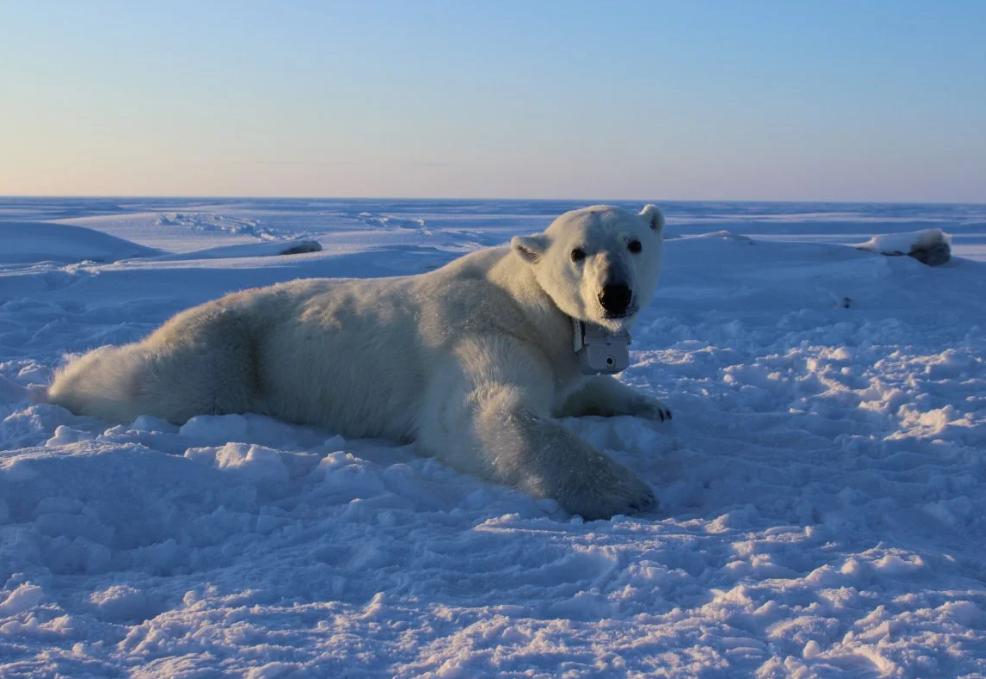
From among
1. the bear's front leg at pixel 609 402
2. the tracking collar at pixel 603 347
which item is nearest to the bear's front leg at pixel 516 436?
the tracking collar at pixel 603 347

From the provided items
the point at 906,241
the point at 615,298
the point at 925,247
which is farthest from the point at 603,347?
the point at 906,241

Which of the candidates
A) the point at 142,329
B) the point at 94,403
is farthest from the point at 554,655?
the point at 142,329

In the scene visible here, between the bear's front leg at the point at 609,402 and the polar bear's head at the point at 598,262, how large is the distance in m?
0.62

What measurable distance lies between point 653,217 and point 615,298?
72cm

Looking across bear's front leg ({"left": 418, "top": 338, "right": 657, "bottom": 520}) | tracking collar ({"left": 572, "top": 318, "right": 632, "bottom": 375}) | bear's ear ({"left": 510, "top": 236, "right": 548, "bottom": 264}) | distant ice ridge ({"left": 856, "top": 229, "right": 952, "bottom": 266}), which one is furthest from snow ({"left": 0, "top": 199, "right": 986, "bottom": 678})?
distant ice ridge ({"left": 856, "top": 229, "right": 952, "bottom": 266})

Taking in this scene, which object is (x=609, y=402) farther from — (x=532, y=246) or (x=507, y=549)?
(x=507, y=549)

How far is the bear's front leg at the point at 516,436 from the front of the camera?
2525mm

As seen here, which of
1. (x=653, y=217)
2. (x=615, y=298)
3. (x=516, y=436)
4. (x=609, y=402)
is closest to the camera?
(x=516, y=436)

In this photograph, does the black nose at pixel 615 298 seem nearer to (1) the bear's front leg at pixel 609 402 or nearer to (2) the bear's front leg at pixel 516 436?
(2) the bear's front leg at pixel 516 436

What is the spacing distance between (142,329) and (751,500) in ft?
14.1

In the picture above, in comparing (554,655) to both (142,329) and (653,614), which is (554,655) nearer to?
(653,614)

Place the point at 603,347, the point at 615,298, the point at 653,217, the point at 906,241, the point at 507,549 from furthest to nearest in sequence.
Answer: the point at 906,241 < the point at 653,217 < the point at 603,347 < the point at 615,298 < the point at 507,549

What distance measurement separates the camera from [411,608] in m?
1.74

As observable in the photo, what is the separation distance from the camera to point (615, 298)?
9.21 feet
